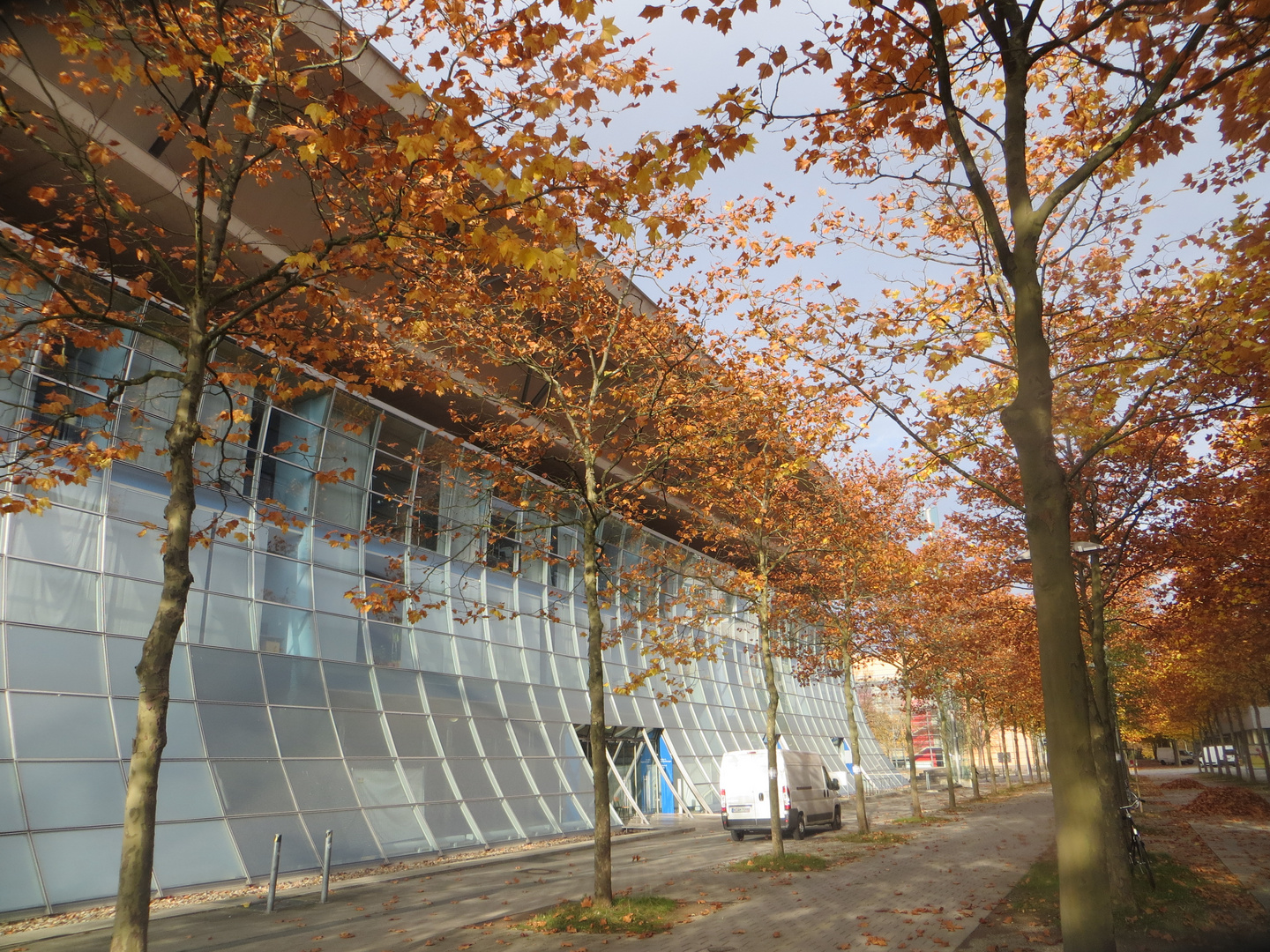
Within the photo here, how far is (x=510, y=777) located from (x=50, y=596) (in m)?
11.9

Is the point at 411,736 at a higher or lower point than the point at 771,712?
lower

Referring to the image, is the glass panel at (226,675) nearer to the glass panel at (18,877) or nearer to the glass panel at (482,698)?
the glass panel at (18,877)

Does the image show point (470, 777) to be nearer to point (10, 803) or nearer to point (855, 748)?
point (10, 803)

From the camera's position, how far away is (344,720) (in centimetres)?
1903

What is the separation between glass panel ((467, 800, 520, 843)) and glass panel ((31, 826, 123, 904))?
8625 millimetres

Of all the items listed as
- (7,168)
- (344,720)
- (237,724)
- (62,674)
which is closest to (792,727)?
(344,720)

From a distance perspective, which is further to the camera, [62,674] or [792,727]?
[792,727]

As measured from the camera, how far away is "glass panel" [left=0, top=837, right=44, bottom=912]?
1187 centimetres

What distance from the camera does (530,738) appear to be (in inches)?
957

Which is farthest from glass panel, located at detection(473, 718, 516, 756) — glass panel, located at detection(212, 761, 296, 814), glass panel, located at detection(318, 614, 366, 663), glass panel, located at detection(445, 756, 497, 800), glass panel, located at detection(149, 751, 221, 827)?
glass panel, located at detection(149, 751, 221, 827)

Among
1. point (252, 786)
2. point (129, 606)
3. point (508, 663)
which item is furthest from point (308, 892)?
point (508, 663)

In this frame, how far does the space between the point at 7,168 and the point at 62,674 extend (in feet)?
28.5

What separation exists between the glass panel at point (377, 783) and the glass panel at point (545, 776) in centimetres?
492

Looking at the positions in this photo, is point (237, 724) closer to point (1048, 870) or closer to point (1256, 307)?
point (1048, 870)
